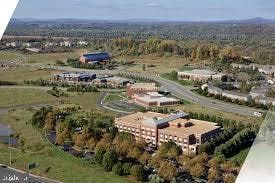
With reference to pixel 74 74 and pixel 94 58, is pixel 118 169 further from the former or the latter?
pixel 94 58

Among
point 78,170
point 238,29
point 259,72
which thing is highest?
point 238,29

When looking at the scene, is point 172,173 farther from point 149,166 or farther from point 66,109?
point 66,109

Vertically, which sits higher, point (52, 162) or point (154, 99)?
point (154, 99)

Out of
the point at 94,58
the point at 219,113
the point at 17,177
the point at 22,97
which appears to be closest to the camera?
the point at 17,177

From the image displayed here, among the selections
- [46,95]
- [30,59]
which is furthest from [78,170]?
[30,59]

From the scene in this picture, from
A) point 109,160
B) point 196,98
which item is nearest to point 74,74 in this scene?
point 196,98
